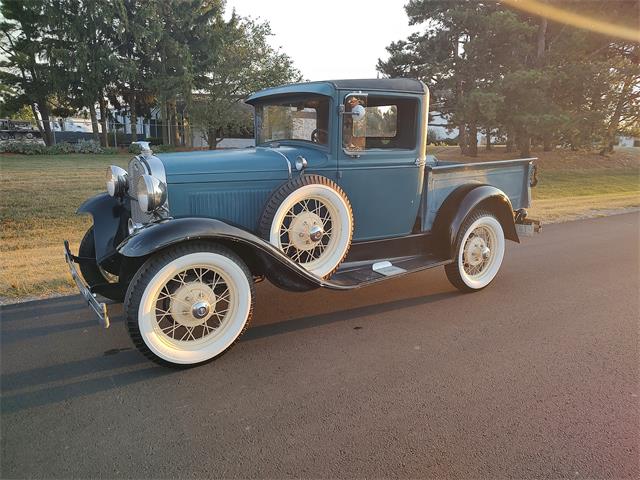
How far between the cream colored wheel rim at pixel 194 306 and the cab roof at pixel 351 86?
1.70 metres

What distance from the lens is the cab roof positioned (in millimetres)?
3748

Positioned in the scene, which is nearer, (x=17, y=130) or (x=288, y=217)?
(x=288, y=217)

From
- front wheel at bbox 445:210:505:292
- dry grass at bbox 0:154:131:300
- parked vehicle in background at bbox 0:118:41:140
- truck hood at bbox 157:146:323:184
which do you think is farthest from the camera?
parked vehicle in background at bbox 0:118:41:140

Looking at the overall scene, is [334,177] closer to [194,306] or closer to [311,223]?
[311,223]

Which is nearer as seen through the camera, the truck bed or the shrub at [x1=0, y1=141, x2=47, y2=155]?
the truck bed

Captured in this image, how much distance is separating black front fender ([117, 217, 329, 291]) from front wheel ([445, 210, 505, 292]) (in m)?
1.61

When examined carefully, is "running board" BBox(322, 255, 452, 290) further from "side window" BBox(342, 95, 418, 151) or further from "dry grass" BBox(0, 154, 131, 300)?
"dry grass" BBox(0, 154, 131, 300)

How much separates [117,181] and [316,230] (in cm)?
175

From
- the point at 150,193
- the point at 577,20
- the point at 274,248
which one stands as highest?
the point at 577,20

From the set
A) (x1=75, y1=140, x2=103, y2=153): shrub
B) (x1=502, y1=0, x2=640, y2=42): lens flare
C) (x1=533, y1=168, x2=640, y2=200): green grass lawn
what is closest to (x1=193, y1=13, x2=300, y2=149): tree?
(x1=75, y1=140, x2=103, y2=153): shrub

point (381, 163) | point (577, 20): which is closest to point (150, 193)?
point (381, 163)

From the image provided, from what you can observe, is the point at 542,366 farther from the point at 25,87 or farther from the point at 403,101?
the point at 25,87

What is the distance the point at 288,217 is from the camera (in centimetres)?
367

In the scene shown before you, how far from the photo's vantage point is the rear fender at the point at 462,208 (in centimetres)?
430
